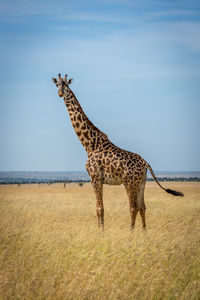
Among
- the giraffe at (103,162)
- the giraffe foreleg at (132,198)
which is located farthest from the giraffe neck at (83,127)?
the giraffe foreleg at (132,198)

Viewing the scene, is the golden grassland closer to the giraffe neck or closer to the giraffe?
the giraffe

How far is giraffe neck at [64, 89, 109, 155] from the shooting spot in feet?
44.0

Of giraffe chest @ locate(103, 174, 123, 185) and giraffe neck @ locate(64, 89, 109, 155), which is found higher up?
giraffe neck @ locate(64, 89, 109, 155)

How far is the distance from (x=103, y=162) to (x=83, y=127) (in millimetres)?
1520

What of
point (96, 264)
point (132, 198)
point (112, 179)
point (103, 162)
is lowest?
point (96, 264)

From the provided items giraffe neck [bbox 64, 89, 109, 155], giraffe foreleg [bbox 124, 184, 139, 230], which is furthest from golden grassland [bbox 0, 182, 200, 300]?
giraffe neck [bbox 64, 89, 109, 155]

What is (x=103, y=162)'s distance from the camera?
12664mm

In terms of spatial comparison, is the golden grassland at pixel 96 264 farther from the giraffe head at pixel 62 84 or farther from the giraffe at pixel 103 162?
the giraffe head at pixel 62 84

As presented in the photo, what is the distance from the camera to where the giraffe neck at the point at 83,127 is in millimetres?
13422

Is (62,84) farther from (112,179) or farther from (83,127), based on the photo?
(112,179)

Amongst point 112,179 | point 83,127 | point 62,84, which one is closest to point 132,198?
point 112,179

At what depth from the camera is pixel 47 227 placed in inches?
507

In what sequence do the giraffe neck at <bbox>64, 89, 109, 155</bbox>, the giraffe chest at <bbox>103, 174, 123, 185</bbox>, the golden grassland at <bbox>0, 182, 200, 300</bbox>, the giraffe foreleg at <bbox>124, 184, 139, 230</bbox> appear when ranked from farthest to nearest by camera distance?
1. the giraffe neck at <bbox>64, 89, 109, 155</bbox>
2. the giraffe chest at <bbox>103, 174, 123, 185</bbox>
3. the giraffe foreleg at <bbox>124, 184, 139, 230</bbox>
4. the golden grassland at <bbox>0, 182, 200, 300</bbox>

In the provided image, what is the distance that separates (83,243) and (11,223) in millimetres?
4150
